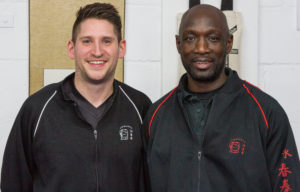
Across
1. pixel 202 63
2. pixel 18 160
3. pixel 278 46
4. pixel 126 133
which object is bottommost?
pixel 18 160

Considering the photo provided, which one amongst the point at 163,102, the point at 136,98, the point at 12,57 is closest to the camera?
the point at 163,102

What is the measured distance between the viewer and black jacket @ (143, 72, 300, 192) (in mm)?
1141

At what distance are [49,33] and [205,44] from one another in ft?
3.16

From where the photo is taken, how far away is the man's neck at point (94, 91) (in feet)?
4.52

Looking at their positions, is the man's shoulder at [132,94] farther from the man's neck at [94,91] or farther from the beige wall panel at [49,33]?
the beige wall panel at [49,33]

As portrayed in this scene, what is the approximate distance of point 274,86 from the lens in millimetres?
1869

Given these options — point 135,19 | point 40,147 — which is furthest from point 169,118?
point 135,19

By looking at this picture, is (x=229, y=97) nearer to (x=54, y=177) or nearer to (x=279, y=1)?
(x=54, y=177)

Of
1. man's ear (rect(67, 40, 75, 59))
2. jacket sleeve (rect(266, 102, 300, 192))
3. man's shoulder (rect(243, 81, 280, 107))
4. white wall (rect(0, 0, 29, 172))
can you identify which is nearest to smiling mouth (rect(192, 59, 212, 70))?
man's shoulder (rect(243, 81, 280, 107))

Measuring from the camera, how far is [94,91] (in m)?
1.38

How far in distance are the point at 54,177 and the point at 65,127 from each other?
186mm

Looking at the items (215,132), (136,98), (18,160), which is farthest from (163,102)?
(18,160)

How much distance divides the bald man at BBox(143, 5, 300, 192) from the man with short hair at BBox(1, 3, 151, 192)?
0.43 ft

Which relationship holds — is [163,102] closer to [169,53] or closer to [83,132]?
[83,132]
